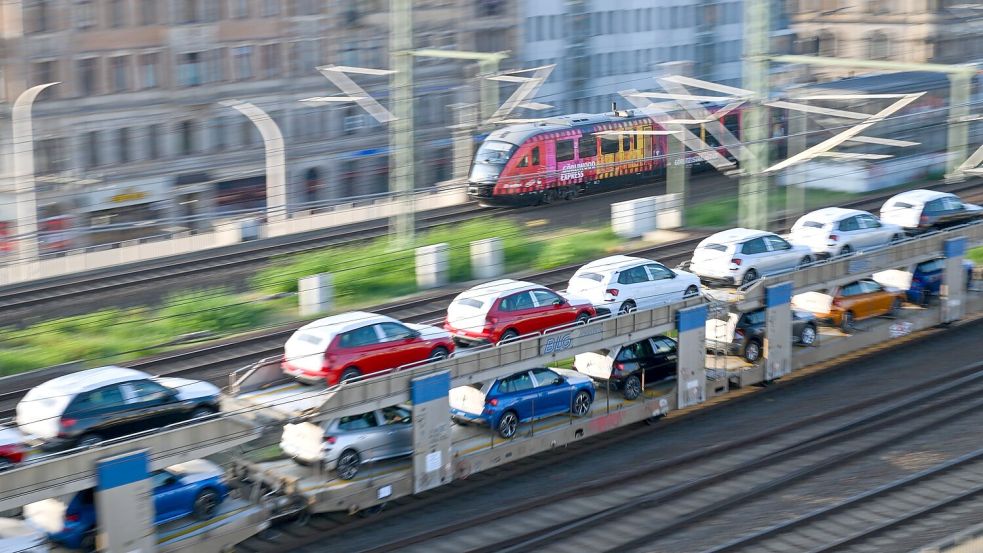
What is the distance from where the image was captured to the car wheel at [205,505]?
15.1 metres

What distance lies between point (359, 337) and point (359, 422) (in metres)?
1.46

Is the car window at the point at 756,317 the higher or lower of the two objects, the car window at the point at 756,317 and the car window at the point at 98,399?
the lower

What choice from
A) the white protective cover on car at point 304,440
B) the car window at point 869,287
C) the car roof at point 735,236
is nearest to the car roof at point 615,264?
the car roof at point 735,236

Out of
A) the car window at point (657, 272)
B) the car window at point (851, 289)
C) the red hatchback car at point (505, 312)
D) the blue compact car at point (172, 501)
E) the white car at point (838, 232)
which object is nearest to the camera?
the blue compact car at point (172, 501)

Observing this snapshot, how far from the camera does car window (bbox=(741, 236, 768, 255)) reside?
73.6 feet

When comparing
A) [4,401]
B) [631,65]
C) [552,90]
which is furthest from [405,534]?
[631,65]

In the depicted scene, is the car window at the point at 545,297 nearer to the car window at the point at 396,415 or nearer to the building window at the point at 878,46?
the car window at the point at 396,415

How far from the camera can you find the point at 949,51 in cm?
5556

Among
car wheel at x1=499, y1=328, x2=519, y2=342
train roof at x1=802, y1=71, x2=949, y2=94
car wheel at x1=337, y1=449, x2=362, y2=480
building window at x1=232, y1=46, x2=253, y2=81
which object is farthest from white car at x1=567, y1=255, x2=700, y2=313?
building window at x1=232, y1=46, x2=253, y2=81

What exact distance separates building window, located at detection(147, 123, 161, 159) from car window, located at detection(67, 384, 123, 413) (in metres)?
25.4

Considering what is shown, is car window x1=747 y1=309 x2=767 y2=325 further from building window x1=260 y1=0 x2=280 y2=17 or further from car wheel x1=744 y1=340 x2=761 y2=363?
building window x1=260 y1=0 x2=280 y2=17

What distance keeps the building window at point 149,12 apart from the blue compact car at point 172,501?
2720 cm

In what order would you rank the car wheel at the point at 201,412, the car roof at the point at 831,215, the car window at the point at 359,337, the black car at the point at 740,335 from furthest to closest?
1. the car roof at the point at 831,215
2. the black car at the point at 740,335
3. the car window at the point at 359,337
4. the car wheel at the point at 201,412

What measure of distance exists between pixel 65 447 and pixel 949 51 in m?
48.1
